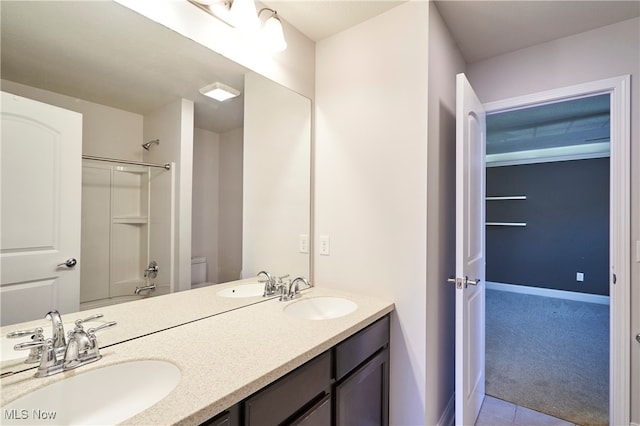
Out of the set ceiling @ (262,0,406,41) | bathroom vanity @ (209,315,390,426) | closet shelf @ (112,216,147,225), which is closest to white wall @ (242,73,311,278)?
ceiling @ (262,0,406,41)

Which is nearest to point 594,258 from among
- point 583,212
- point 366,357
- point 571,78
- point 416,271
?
point 583,212

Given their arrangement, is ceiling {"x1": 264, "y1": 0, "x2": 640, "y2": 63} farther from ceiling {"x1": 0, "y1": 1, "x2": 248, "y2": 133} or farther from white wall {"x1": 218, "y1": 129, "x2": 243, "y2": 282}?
white wall {"x1": 218, "y1": 129, "x2": 243, "y2": 282}

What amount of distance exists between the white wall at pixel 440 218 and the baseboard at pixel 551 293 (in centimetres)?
401

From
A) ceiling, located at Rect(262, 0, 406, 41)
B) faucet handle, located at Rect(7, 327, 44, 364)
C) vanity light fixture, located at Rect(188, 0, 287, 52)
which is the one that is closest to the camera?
faucet handle, located at Rect(7, 327, 44, 364)

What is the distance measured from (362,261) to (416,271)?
322mm

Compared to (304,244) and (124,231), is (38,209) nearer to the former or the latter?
A: (124,231)

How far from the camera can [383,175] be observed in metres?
1.65

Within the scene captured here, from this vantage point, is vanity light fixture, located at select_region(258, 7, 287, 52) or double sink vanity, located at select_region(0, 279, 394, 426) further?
vanity light fixture, located at select_region(258, 7, 287, 52)

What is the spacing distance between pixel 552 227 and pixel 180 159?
217 inches

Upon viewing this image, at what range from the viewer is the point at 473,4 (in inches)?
62.9

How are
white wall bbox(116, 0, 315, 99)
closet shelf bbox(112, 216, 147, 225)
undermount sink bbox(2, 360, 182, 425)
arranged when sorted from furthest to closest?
white wall bbox(116, 0, 315, 99), closet shelf bbox(112, 216, 147, 225), undermount sink bbox(2, 360, 182, 425)

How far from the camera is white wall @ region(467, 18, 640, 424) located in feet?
5.49

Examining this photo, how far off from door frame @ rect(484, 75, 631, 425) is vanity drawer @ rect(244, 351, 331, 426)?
1.77m

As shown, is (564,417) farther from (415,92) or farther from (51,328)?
(51,328)
